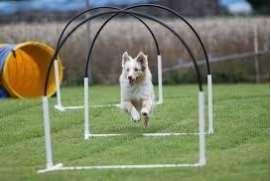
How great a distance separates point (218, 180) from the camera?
677 cm

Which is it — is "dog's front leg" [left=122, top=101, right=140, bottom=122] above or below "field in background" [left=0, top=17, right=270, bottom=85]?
below

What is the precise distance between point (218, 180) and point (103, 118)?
5.40 metres

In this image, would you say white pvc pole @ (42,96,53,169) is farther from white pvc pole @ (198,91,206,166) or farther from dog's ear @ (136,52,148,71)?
dog's ear @ (136,52,148,71)

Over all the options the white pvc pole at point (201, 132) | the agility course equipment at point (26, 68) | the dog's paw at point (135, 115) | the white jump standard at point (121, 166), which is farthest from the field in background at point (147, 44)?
the white pvc pole at point (201, 132)

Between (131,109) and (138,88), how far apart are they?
34 centimetres

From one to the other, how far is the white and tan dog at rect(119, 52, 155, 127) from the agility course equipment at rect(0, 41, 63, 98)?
5.30 meters

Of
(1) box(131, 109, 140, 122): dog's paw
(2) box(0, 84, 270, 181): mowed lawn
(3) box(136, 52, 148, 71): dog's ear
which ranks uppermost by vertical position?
(3) box(136, 52, 148, 71): dog's ear

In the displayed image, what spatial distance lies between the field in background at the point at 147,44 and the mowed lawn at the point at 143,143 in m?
6.11

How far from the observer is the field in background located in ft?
67.1

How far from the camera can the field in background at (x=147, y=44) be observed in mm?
20438

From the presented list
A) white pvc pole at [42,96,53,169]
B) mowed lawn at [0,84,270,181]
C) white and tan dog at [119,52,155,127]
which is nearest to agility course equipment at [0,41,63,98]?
mowed lawn at [0,84,270,181]

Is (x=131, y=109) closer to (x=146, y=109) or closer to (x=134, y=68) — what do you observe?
(x=146, y=109)

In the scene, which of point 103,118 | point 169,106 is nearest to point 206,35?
point 169,106

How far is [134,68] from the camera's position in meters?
10.3
